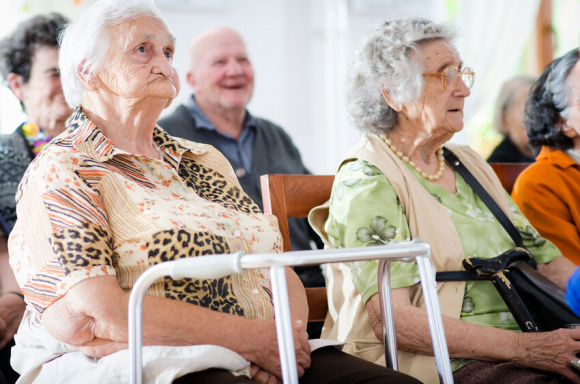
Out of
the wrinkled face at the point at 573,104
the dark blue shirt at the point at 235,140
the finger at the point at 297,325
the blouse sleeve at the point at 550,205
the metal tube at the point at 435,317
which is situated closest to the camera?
the metal tube at the point at 435,317

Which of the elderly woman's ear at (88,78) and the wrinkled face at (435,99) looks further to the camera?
the wrinkled face at (435,99)

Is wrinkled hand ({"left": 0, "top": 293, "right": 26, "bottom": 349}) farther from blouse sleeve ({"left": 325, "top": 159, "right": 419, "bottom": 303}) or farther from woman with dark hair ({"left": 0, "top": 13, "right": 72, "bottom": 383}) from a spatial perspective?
blouse sleeve ({"left": 325, "top": 159, "right": 419, "bottom": 303})

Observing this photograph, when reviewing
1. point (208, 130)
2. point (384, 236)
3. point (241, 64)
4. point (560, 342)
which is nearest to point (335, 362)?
point (384, 236)

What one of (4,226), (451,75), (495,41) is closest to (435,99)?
(451,75)

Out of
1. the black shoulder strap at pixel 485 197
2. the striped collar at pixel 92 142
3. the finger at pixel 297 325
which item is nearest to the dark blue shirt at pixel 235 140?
the black shoulder strap at pixel 485 197

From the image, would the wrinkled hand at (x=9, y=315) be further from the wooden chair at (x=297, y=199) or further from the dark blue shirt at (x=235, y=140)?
the dark blue shirt at (x=235, y=140)

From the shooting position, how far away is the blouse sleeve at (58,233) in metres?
1.06

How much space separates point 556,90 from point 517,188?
367 millimetres

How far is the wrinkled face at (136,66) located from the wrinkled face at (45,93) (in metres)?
0.71

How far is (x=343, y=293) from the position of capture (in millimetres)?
1547

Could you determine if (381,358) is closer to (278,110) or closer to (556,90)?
(556,90)

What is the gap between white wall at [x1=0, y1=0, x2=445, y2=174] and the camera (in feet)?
13.9

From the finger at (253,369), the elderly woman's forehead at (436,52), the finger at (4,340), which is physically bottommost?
the finger at (4,340)

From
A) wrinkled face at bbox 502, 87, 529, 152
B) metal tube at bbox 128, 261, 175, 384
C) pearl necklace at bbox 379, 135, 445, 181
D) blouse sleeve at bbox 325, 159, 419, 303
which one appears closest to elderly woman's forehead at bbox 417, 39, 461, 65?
pearl necklace at bbox 379, 135, 445, 181
